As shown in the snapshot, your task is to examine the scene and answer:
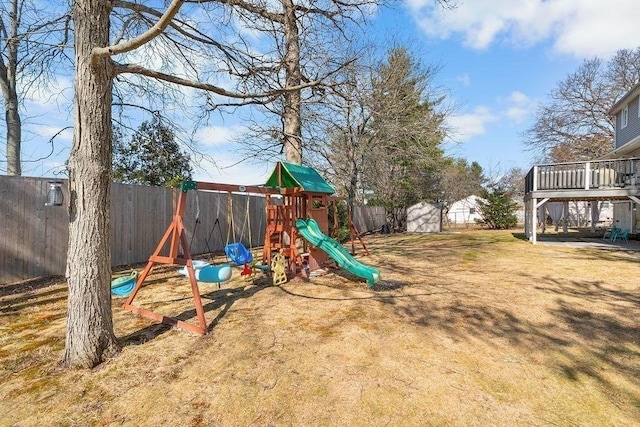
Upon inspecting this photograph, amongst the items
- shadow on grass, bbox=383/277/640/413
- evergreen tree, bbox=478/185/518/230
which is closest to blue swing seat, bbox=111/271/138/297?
shadow on grass, bbox=383/277/640/413

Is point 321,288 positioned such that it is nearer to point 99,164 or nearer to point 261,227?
point 99,164

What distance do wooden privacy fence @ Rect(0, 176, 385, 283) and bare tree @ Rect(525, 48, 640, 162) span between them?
23.7 meters

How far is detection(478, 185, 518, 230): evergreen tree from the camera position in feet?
69.0

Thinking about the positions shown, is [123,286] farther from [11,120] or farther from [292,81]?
[11,120]

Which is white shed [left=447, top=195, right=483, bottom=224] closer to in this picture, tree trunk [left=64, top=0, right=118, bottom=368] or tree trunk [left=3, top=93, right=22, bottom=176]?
tree trunk [left=3, top=93, right=22, bottom=176]

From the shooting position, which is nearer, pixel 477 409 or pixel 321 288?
pixel 477 409

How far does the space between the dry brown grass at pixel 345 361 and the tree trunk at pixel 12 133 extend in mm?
4714

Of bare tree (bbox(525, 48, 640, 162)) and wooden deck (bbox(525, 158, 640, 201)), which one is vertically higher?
bare tree (bbox(525, 48, 640, 162))

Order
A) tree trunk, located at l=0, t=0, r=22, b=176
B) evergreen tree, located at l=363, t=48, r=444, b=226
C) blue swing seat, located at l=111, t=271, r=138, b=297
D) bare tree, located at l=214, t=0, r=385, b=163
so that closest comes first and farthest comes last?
blue swing seat, located at l=111, t=271, r=138, b=297 → bare tree, located at l=214, t=0, r=385, b=163 → tree trunk, located at l=0, t=0, r=22, b=176 → evergreen tree, located at l=363, t=48, r=444, b=226

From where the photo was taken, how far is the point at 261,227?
481 inches

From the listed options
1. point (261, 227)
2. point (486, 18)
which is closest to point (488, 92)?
point (486, 18)

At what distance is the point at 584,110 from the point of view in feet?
74.7

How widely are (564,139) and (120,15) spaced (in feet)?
91.5

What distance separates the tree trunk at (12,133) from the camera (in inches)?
318
